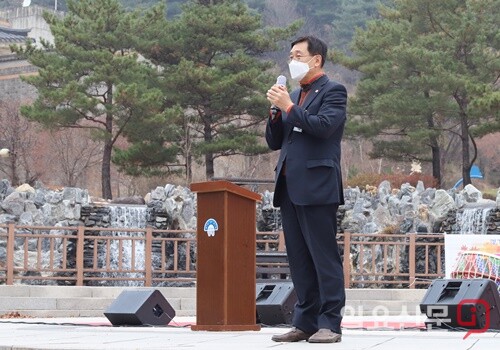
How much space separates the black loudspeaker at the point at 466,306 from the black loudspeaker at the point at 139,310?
2214 mm

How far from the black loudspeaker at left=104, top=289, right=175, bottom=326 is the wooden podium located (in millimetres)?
1926

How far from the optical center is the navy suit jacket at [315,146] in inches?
244

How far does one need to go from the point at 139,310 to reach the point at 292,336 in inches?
119

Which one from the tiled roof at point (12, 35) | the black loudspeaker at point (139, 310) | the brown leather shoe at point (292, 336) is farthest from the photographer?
the tiled roof at point (12, 35)

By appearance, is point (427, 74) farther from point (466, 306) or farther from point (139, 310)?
point (466, 306)

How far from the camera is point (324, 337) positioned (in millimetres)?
6141

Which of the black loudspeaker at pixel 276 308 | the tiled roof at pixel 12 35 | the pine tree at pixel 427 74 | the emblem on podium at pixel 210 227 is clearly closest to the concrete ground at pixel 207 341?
the emblem on podium at pixel 210 227

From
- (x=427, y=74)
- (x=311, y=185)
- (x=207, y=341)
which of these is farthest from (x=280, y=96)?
(x=427, y=74)

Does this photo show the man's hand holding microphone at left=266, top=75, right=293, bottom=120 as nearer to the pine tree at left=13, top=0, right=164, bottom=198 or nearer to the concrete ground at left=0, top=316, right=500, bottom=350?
the concrete ground at left=0, top=316, right=500, bottom=350

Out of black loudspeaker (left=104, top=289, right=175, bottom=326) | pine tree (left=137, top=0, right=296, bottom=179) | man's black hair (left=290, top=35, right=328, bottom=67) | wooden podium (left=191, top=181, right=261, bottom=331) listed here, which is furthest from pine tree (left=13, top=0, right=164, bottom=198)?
man's black hair (left=290, top=35, right=328, bottom=67)

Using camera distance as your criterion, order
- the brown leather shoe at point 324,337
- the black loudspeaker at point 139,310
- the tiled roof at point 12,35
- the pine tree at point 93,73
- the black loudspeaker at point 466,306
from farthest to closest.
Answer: the tiled roof at point 12,35
the pine tree at point 93,73
the black loudspeaker at point 139,310
the black loudspeaker at point 466,306
the brown leather shoe at point 324,337

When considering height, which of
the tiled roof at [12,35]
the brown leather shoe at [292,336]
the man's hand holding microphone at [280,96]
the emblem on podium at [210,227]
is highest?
the tiled roof at [12,35]

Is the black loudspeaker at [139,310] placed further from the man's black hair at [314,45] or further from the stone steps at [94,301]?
the stone steps at [94,301]

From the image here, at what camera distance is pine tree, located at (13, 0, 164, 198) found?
33.6 m
